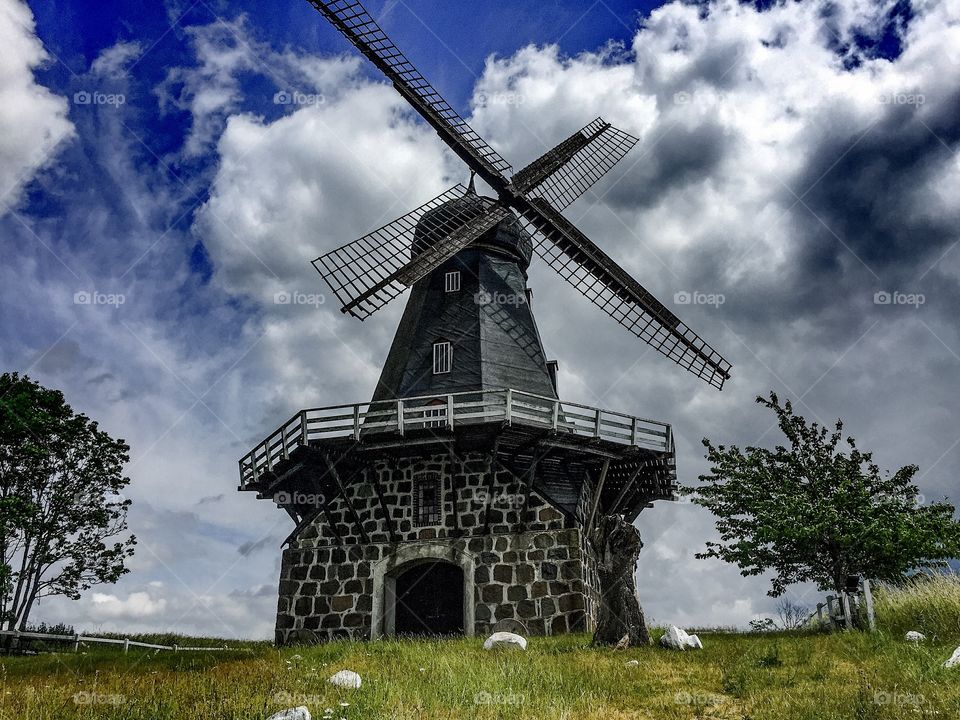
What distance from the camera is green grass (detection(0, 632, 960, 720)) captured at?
836cm

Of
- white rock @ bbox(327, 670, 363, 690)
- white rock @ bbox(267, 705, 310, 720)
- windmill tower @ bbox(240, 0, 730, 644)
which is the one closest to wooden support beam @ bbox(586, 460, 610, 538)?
windmill tower @ bbox(240, 0, 730, 644)

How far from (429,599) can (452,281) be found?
372 inches

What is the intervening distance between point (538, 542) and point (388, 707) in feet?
34.6

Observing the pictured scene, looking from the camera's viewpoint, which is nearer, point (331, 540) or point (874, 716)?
point (874, 716)

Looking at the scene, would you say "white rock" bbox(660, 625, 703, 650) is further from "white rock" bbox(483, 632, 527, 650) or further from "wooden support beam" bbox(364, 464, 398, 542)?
"wooden support beam" bbox(364, 464, 398, 542)

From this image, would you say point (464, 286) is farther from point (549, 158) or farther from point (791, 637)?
point (791, 637)

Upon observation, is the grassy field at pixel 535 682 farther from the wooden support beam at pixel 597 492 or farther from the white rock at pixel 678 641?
the wooden support beam at pixel 597 492

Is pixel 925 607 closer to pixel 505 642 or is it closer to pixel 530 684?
pixel 505 642

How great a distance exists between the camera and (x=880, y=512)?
Answer: 19.3 metres

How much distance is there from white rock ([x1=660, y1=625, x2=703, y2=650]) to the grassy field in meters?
0.25

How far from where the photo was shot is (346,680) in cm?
992

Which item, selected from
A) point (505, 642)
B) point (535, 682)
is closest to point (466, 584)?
point (505, 642)

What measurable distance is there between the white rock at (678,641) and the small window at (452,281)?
1237cm

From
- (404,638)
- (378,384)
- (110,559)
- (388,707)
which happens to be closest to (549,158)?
(378,384)
